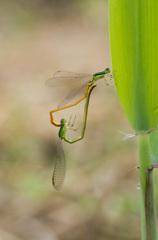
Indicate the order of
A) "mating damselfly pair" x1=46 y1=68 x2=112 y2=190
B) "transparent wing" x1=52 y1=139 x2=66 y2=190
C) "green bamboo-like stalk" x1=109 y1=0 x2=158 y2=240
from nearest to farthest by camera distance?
"green bamboo-like stalk" x1=109 y1=0 x2=158 y2=240 → "mating damselfly pair" x1=46 y1=68 x2=112 y2=190 → "transparent wing" x1=52 y1=139 x2=66 y2=190

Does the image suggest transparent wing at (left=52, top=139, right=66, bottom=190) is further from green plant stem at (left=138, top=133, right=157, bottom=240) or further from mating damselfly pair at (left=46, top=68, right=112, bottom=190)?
green plant stem at (left=138, top=133, right=157, bottom=240)

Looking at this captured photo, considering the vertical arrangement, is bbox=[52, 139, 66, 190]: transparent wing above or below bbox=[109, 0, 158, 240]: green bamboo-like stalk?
above

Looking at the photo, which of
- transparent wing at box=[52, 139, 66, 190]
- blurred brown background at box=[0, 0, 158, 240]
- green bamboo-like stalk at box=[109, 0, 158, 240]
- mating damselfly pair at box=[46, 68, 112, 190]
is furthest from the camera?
blurred brown background at box=[0, 0, 158, 240]

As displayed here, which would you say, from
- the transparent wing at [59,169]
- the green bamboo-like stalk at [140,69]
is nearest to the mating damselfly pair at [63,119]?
the transparent wing at [59,169]

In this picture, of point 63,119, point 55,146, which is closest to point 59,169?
point 63,119

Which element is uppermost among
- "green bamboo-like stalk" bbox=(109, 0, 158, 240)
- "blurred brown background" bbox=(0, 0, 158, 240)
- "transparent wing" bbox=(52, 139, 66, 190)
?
"blurred brown background" bbox=(0, 0, 158, 240)

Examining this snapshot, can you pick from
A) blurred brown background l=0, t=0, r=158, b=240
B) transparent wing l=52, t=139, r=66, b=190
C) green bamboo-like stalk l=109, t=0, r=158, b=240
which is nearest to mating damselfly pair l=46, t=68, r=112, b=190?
transparent wing l=52, t=139, r=66, b=190

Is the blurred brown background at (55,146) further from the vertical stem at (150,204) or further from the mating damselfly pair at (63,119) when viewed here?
the vertical stem at (150,204)

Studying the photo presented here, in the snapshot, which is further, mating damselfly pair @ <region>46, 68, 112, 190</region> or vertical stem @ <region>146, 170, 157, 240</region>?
mating damselfly pair @ <region>46, 68, 112, 190</region>

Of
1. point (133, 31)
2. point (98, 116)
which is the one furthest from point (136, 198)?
point (133, 31)
